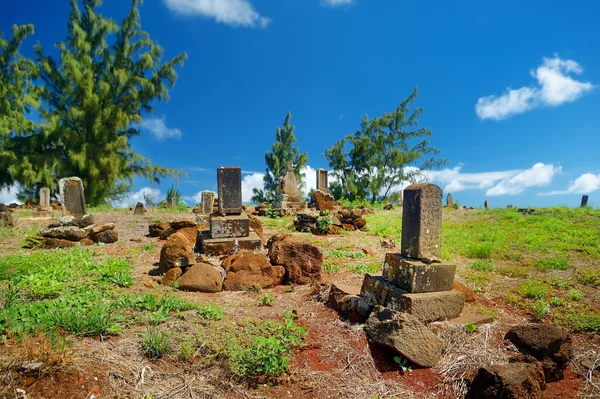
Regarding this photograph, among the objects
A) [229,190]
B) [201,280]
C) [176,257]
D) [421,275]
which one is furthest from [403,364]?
[229,190]

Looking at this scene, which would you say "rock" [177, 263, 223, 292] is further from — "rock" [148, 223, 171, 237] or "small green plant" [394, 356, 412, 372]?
"rock" [148, 223, 171, 237]

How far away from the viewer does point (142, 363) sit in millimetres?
3268

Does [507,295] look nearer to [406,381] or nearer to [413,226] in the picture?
[413,226]

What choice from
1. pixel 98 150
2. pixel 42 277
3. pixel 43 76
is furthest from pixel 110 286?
pixel 43 76

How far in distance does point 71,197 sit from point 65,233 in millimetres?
1290

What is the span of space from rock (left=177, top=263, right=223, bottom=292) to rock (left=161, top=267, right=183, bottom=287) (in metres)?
0.16

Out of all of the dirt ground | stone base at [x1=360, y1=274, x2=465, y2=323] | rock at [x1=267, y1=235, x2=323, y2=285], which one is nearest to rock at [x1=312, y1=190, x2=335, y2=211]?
rock at [x1=267, y1=235, x2=323, y2=285]

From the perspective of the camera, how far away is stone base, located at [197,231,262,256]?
7.71 metres

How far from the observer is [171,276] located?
18.5 ft

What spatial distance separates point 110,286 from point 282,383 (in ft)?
10.5

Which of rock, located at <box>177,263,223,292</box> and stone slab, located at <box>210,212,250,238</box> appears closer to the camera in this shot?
rock, located at <box>177,263,223,292</box>

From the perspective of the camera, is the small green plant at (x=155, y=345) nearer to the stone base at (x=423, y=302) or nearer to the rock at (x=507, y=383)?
the stone base at (x=423, y=302)

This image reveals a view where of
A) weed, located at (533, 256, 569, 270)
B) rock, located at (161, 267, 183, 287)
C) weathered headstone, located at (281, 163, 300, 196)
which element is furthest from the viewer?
weathered headstone, located at (281, 163, 300, 196)

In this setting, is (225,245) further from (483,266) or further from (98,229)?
(483,266)
